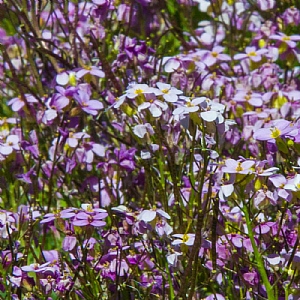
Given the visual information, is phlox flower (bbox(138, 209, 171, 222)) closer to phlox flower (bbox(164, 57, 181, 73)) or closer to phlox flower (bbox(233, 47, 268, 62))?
phlox flower (bbox(164, 57, 181, 73))

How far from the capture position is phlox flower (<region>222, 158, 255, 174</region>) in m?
1.78

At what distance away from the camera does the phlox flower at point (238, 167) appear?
1778 mm

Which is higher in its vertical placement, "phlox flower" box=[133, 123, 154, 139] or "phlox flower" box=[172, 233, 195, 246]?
"phlox flower" box=[133, 123, 154, 139]

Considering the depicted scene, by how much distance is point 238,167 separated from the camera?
1.80 meters

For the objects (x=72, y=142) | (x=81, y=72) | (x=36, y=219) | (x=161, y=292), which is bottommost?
(x=161, y=292)

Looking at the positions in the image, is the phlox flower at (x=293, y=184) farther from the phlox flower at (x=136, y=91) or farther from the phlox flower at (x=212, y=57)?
the phlox flower at (x=212, y=57)

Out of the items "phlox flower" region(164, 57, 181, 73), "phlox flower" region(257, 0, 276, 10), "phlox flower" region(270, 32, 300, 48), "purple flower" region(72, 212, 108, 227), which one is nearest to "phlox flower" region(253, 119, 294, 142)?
"purple flower" region(72, 212, 108, 227)

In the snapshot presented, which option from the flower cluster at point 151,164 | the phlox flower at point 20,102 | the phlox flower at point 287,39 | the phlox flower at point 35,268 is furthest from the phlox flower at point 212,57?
the phlox flower at point 35,268

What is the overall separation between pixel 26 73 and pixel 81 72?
0.63m

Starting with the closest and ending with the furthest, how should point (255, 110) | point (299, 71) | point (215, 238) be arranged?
point (215, 238) → point (255, 110) → point (299, 71)

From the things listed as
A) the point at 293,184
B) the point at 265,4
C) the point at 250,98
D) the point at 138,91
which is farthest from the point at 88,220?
the point at 265,4

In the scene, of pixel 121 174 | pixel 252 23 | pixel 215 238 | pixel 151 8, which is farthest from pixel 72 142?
pixel 252 23

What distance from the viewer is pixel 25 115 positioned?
8.45 feet

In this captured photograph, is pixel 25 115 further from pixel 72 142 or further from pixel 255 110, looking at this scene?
pixel 255 110
